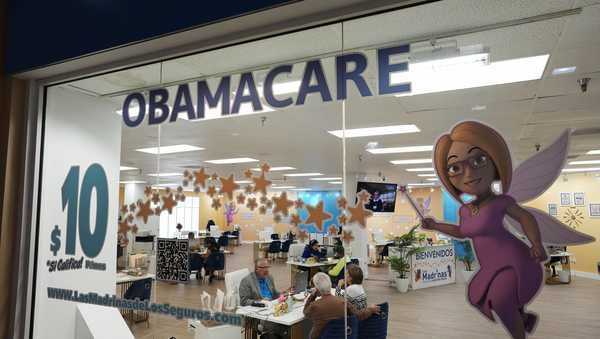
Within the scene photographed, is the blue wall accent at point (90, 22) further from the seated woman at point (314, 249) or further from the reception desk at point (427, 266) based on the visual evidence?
the reception desk at point (427, 266)

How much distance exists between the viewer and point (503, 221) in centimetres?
178

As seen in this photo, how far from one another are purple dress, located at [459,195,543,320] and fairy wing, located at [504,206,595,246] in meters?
0.07

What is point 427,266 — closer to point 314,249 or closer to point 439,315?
point 439,315

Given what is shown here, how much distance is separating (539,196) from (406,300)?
23.6 feet

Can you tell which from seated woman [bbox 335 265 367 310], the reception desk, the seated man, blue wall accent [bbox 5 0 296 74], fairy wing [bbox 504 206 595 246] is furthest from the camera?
the reception desk

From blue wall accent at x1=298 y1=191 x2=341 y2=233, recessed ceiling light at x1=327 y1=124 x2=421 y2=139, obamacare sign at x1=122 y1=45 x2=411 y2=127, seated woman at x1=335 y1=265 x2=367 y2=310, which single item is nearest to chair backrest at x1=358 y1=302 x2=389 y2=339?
seated woman at x1=335 y1=265 x2=367 y2=310

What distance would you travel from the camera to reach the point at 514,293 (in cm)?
176

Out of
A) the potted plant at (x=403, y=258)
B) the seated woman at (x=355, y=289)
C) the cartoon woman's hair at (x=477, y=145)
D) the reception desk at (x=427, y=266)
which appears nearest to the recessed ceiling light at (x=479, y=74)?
the cartoon woman's hair at (x=477, y=145)

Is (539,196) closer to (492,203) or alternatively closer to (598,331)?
(492,203)

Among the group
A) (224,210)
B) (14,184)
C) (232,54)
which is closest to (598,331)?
(224,210)

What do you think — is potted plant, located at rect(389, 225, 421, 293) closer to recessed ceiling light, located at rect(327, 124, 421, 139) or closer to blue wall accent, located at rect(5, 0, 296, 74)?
recessed ceiling light, located at rect(327, 124, 421, 139)

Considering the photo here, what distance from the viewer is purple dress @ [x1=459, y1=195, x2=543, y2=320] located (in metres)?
1.73

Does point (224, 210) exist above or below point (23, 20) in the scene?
below

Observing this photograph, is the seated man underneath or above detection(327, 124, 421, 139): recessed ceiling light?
underneath
